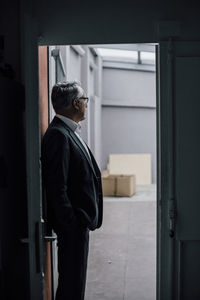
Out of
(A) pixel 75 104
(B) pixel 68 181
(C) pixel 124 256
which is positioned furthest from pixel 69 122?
(C) pixel 124 256

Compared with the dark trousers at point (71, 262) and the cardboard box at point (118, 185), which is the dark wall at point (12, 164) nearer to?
the dark trousers at point (71, 262)

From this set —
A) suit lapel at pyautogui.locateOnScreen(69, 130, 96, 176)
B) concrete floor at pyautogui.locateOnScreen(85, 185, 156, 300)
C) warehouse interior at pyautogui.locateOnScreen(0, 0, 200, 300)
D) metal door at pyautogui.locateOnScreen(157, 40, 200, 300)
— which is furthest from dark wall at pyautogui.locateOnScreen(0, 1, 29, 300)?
concrete floor at pyautogui.locateOnScreen(85, 185, 156, 300)

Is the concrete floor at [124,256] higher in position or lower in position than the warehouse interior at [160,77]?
lower

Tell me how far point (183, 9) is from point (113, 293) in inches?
93.8

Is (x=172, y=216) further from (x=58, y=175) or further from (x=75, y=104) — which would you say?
(x=75, y=104)

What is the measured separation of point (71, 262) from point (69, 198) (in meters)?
0.37

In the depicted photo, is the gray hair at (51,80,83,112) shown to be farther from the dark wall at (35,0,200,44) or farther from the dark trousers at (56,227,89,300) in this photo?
the dark trousers at (56,227,89,300)

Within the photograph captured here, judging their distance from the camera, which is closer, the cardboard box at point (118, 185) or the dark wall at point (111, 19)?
the dark wall at point (111, 19)

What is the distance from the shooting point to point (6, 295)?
224cm

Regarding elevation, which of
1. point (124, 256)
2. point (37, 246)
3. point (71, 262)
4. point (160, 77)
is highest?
point (160, 77)

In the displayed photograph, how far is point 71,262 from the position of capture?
2.24 m

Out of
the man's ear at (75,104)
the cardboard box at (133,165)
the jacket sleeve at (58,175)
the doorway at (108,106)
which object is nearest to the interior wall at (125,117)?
the doorway at (108,106)

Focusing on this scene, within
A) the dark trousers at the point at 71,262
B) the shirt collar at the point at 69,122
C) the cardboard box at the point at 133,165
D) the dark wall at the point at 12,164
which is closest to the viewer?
the dark wall at the point at 12,164

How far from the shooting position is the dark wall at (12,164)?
2.02 meters
